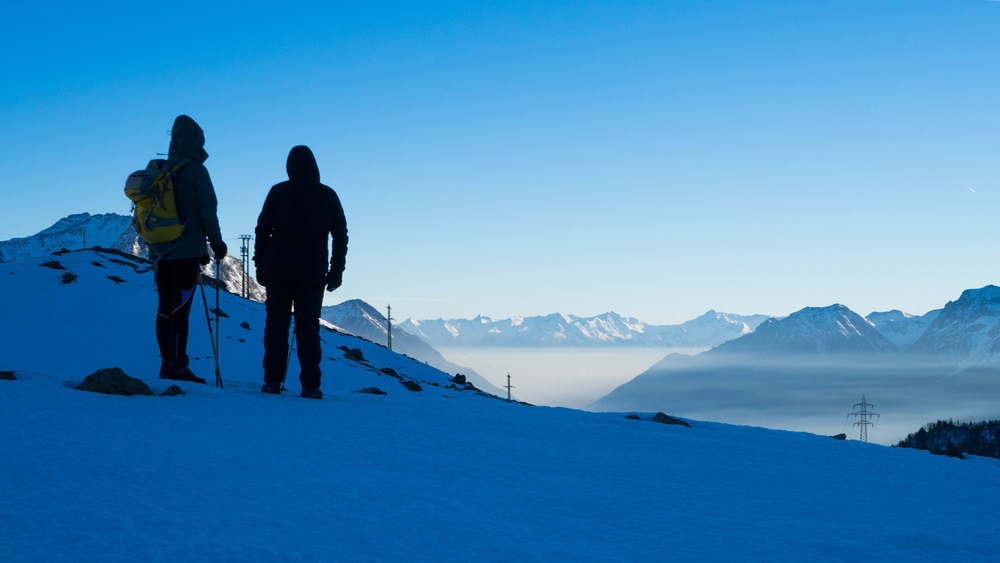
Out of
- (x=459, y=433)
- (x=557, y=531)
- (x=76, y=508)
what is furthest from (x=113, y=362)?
(x=557, y=531)

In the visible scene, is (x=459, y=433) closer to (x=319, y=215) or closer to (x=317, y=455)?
(x=317, y=455)

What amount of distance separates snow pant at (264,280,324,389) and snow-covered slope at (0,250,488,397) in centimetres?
476

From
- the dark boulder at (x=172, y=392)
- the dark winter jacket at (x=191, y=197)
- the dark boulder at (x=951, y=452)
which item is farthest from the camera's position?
the dark boulder at (x=951, y=452)

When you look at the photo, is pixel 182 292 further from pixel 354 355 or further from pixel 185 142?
pixel 354 355

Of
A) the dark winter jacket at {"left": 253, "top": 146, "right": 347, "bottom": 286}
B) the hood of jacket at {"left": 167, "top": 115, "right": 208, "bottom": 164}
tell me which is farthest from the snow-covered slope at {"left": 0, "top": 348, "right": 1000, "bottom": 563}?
the hood of jacket at {"left": 167, "top": 115, "right": 208, "bottom": 164}

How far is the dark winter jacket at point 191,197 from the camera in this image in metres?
6.48

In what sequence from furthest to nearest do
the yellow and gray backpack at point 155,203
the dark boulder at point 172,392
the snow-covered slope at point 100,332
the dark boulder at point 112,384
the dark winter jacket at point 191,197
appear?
1. the snow-covered slope at point 100,332
2. the dark winter jacket at point 191,197
3. the yellow and gray backpack at point 155,203
4. the dark boulder at point 172,392
5. the dark boulder at point 112,384

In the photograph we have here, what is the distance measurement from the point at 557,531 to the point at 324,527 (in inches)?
45.9

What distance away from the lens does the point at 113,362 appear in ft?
43.9

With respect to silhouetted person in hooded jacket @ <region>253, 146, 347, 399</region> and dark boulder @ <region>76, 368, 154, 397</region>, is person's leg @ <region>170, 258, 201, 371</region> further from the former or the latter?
dark boulder @ <region>76, 368, 154, 397</region>

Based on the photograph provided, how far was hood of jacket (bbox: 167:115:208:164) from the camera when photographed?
21.9 ft

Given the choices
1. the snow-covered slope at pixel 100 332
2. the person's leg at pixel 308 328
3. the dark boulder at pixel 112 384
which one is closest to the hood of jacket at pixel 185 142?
the person's leg at pixel 308 328

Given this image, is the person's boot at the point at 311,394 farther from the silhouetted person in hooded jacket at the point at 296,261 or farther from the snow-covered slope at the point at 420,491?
the snow-covered slope at the point at 420,491

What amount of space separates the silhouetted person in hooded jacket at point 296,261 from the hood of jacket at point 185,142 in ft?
2.89
